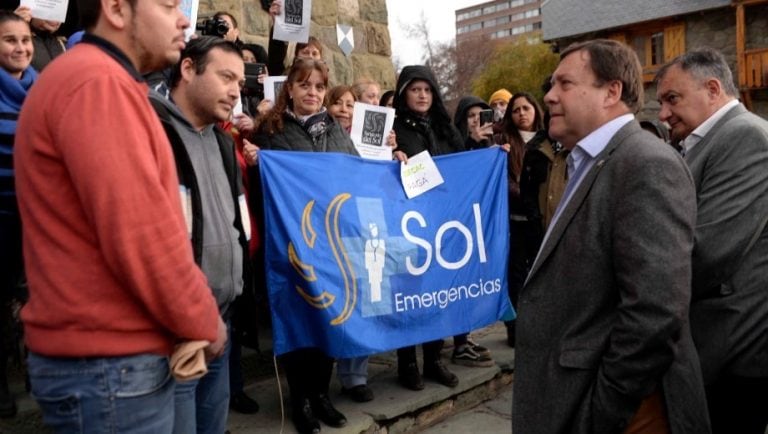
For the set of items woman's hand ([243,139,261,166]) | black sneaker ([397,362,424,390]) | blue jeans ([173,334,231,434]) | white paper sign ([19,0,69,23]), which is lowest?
black sneaker ([397,362,424,390])

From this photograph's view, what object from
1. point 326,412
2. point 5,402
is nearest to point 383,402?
point 326,412

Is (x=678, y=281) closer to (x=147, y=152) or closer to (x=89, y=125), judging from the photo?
(x=147, y=152)

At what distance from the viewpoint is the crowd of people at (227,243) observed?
4.83 ft

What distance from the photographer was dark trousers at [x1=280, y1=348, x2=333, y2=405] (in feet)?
11.8

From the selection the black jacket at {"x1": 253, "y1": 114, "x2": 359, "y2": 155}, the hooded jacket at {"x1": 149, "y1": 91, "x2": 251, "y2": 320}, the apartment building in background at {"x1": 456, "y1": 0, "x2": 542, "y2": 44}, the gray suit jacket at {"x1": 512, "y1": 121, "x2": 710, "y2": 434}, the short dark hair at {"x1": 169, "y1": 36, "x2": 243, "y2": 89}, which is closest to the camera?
the gray suit jacket at {"x1": 512, "y1": 121, "x2": 710, "y2": 434}

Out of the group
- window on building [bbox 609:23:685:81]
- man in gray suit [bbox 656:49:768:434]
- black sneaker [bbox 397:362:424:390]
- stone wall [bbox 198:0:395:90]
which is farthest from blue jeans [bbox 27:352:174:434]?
window on building [bbox 609:23:685:81]

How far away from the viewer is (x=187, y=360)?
1.58 metres

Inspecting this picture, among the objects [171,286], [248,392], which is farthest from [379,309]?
[171,286]

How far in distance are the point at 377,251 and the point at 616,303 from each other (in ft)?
6.78

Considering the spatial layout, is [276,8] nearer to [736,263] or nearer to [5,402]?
[5,402]

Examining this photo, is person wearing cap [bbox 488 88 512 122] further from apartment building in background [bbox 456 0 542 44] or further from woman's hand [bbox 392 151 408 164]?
apartment building in background [bbox 456 0 542 44]

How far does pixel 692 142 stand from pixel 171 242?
2.09 meters

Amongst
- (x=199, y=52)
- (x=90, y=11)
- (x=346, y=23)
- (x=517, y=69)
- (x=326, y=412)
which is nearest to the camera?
(x=90, y=11)

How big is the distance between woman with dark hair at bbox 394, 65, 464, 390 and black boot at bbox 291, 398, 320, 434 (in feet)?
2.87
